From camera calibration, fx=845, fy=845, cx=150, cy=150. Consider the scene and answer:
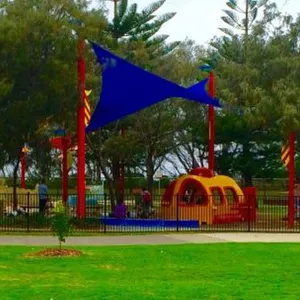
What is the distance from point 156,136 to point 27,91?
15.0 meters

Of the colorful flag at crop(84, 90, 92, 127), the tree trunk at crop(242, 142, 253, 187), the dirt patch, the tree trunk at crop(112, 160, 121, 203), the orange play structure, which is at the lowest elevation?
the dirt patch

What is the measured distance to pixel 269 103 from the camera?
1310 inches

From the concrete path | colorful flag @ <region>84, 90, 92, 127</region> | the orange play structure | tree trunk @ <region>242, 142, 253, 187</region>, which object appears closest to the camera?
the concrete path

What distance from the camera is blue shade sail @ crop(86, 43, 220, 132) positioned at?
1288 inches

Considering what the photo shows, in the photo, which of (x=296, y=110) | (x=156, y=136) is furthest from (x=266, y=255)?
(x=156, y=136)

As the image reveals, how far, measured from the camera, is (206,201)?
34969 mm

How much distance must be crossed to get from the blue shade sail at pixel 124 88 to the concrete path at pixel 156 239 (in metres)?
7.18

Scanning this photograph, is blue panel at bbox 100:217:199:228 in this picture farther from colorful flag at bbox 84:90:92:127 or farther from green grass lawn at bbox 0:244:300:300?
green grass lawn at bbox 0:244:300:300

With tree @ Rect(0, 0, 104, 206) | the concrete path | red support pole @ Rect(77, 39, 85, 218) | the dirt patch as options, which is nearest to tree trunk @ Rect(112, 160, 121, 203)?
tree @ Rect(0, 0, 104, 206)

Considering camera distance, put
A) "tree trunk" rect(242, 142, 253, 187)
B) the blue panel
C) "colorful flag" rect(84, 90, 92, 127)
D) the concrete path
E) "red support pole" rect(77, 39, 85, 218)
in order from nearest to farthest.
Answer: the concrete path
"red support pole" rect(77, 39, 85, 218)
the blue panel
"colorful flag" rect(84, 90, 92, 127)
"tree trunk" rect(242, 142, 253, 187)

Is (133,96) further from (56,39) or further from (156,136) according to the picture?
(156,136)

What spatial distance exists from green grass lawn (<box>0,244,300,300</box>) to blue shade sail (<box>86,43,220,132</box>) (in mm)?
11176

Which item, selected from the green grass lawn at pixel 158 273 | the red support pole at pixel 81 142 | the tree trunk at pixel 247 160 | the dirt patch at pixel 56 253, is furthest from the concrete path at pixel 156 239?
the tree trunk at pixel 247 160

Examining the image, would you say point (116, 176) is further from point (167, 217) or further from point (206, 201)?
point (206, 201)
